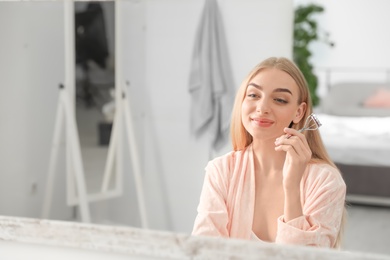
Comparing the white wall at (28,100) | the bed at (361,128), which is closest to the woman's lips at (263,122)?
the bed at (361,128)

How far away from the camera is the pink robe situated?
676 mm

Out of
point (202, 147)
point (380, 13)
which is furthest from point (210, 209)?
point (380, 13)

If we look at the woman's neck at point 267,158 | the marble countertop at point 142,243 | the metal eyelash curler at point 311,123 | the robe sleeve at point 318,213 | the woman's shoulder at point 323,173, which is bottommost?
the marble countertop at point 142,243

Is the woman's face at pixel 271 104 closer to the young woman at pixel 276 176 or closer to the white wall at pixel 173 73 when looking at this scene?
the young woman at pixel 276 176

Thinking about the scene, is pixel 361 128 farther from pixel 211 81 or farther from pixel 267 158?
pixel 211 81

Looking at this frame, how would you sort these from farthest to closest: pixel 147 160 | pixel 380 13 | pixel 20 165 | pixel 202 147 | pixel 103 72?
pixel 20 165, pixel 103 72, pixel 147 160, pixel 202 147, pixel 380 13

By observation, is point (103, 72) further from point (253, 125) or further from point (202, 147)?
point (253, 125)

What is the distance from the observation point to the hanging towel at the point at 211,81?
92 centimetres

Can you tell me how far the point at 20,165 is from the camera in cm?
138

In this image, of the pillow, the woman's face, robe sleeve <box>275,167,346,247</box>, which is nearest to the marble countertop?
robe sleeve <box>275,167,346,247</box>

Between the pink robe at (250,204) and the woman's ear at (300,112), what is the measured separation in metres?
0.07

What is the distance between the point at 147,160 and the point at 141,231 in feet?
1.49

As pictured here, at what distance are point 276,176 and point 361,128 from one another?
0.18 m

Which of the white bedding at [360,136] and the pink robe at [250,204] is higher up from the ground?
the white bedding at [360,136]
